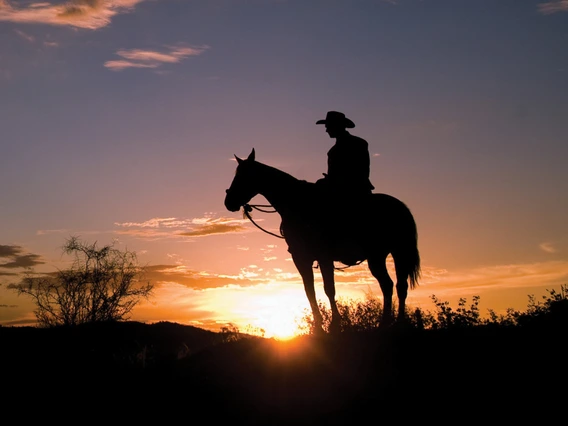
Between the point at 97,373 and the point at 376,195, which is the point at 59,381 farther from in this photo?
the point at 376,195

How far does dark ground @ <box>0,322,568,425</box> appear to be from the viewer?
24.1 ft

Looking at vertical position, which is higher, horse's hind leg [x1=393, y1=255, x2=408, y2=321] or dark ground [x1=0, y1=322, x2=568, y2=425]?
horse's hind leg [x1=393, y1=255, x2=408, y2=321]

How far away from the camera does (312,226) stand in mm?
12016

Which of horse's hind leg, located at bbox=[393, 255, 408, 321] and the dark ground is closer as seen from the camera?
the dark ground

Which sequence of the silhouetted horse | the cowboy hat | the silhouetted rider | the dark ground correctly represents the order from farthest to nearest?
the cowboy hat < the silhouetted rider < the silhouetted horse < the dark ground

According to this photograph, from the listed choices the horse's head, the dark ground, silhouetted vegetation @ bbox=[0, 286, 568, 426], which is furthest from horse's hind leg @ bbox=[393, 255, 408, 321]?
the horse's head

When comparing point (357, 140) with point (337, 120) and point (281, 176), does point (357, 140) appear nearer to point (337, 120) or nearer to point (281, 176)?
point (337, 120)

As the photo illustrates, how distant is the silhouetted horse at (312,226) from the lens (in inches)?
472

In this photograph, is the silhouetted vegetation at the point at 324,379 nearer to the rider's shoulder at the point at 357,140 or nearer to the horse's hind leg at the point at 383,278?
the horse's hind leg at the point at 383,278

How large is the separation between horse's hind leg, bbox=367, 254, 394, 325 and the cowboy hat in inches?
Answer: 120

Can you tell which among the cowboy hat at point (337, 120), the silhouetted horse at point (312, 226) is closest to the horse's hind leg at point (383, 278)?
the silhouetted horse at point (312, 226)

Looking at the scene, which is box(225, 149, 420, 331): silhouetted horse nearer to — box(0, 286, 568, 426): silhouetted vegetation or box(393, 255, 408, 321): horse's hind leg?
box(393, 255, 408, 321): horse's hind leg

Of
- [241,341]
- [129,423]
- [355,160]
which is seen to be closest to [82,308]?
[241,341]

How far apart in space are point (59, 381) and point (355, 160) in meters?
7.28
